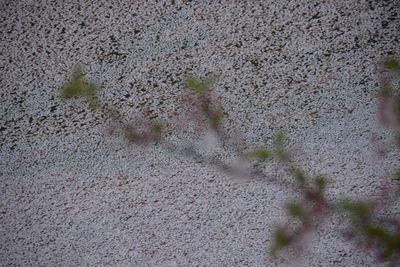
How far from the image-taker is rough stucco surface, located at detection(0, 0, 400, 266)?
1.83m

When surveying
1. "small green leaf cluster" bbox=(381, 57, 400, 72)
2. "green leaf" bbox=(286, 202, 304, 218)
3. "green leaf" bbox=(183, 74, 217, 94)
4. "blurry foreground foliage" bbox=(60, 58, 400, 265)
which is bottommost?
"green leaf" bbox=(286, 202, 304, 218)

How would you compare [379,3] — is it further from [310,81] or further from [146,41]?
[146,41]

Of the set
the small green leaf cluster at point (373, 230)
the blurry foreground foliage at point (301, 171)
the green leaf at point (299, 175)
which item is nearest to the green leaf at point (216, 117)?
the blurry foreground foliage at point (301, 171)

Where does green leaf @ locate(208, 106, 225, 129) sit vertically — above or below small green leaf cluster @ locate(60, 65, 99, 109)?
above

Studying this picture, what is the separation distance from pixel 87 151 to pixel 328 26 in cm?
141

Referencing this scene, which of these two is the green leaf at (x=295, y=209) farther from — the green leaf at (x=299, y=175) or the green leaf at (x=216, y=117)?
the green leaf at (x=216, y=117)

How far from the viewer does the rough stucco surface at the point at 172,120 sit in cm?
183

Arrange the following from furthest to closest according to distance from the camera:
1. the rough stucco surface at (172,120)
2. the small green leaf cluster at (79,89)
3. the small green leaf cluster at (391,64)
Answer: the small green leaf cluster at (79,89)
the small green leaf cluster at (391,64)
the rough stucco surface at (172,120)

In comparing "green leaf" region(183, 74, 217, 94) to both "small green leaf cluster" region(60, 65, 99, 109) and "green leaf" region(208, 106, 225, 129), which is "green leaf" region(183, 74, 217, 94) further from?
"small green leaf cluster" region(60, 65, 99, 109)

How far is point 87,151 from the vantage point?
2.00 metres

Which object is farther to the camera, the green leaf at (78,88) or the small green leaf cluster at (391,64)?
the green leaf at (78,88)

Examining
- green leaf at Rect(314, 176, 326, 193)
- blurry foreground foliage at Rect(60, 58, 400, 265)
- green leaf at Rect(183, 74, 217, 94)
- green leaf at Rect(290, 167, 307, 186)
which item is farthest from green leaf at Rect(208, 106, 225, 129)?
green leaf at Rect(314, 176, 326, 193)

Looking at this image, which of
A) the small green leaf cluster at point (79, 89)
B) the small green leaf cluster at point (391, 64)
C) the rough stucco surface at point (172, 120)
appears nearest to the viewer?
the rough stucco surface at point (172, 120)

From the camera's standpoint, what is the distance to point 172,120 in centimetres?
202
